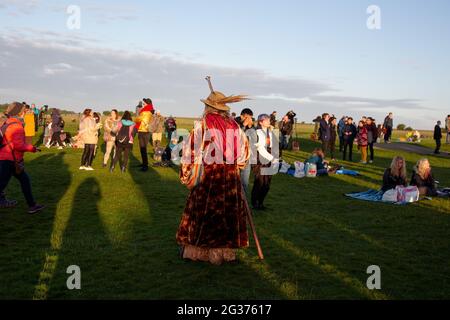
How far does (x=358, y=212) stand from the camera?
1076 centimetres

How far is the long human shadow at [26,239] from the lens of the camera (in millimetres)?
5652

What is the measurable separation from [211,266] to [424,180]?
27.0ft

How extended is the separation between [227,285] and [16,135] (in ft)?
17.7

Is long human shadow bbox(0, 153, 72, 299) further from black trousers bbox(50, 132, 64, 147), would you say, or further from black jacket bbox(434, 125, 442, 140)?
black jacket bbox(434, 125, 442, 140)

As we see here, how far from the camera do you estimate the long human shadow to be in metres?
5.65

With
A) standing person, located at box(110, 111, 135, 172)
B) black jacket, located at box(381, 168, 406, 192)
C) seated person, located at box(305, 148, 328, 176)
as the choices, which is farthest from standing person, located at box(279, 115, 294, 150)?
black jacket, located at box(381, 168, 406, 192)

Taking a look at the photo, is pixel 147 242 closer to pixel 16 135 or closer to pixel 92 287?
pixel 92 287

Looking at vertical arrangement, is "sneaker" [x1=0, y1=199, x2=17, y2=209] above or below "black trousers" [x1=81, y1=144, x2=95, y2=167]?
below

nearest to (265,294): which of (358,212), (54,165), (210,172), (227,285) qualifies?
(227,285)

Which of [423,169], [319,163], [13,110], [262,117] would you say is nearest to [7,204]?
[13,110]

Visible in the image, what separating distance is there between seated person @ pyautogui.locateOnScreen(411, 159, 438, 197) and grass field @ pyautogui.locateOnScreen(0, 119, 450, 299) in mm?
464

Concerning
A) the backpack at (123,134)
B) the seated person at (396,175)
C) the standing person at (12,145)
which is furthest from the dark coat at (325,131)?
the standing person at (12,145)

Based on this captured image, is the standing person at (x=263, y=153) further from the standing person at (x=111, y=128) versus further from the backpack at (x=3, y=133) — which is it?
the standing person at (x=111, y=128)

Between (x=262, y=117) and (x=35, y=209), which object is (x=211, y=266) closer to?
(x=262, y=117)
